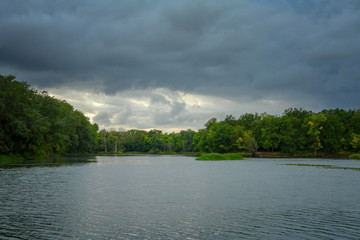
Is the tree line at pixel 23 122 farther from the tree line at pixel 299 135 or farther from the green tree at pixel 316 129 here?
the green tree at pixel 316 129

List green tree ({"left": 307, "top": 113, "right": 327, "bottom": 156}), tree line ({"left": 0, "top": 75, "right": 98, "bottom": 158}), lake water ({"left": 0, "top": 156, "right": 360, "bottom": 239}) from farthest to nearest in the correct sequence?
green tree ({"left": 307, "top": 113, "right": 327, "bottom": 156}) → tree line ({"left": 0, "top": 75, "right": 98, "bottom": 158}) → lake water ({"left": 0, "top": 156, "right": 360, "bottom": 239})

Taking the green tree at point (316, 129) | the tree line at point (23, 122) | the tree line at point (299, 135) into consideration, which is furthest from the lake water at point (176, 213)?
the green tree at point (316, 129)

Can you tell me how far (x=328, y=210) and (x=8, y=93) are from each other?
65.4 m

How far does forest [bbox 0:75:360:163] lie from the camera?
65812 mm

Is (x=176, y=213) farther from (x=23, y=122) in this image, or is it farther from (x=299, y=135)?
(x=299, y=135)

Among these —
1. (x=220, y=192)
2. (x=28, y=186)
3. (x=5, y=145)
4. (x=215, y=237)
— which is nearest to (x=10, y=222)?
(x=215, y=237)

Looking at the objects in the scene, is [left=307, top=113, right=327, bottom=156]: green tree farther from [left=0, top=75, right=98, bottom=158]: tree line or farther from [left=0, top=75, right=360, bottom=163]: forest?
[left=0, top=75, right=98, bottom=158]: tree line

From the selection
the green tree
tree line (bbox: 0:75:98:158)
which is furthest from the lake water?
the green tree

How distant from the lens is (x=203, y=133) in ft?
577

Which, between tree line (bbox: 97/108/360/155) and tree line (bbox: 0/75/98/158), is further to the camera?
tree line (bbox: 97/108/360/155)

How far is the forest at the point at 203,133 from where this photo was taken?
65812mm

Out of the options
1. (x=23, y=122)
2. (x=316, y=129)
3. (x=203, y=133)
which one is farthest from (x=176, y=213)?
(x=203, y=133)

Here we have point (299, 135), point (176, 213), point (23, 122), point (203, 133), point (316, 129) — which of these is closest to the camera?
point (176, 213)

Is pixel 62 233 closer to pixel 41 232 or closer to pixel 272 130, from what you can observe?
pixel 41 232
